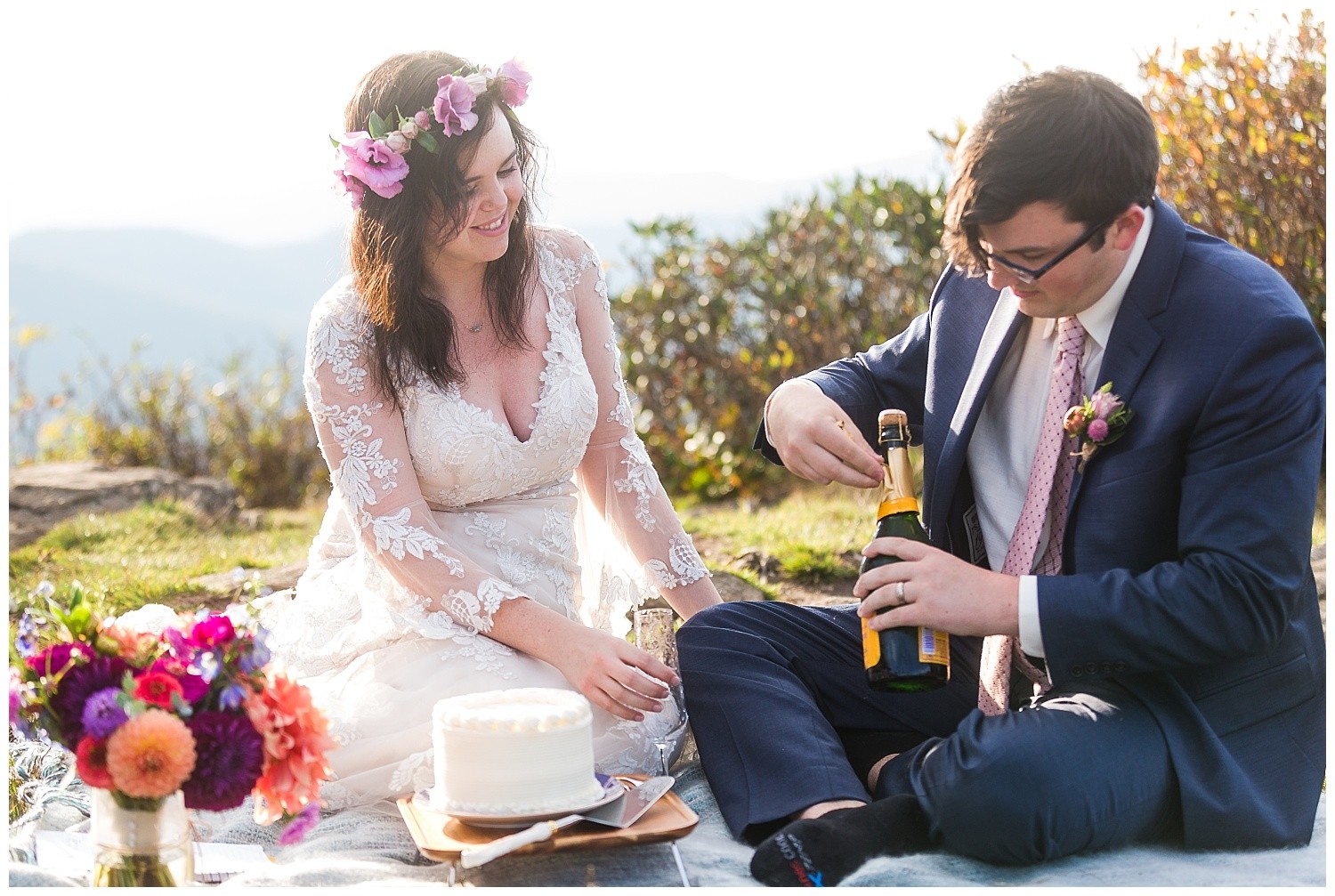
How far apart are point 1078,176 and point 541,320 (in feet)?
5.33

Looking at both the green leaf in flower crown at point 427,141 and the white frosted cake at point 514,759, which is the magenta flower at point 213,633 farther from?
the green leaf in flower crown at point 427,141

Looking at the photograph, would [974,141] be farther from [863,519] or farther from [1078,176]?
[863,519]

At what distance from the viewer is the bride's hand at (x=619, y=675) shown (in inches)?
123

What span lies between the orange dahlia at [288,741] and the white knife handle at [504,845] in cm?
31

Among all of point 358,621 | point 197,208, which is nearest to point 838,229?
point 358,621

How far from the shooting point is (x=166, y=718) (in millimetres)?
2271

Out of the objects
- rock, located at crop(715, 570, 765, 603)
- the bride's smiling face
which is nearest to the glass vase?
the bride's smiling face

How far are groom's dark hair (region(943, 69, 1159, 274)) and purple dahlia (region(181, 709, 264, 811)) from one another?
172 centimetres

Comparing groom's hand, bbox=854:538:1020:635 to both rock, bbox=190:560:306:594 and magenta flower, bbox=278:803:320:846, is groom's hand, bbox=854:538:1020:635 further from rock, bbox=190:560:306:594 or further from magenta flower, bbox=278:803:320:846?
rock, bbox=190:560:306:594

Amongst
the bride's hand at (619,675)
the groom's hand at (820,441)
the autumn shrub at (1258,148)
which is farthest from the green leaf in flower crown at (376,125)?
the autumn shrub at (1258,148)

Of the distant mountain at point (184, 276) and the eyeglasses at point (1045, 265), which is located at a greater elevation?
the eyeglasses at point (1045, 265)

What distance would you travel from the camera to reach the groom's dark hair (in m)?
2.71

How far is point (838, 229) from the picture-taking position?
7.93 m

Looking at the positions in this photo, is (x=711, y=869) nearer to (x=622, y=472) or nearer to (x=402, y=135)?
(x=622, y=472)
